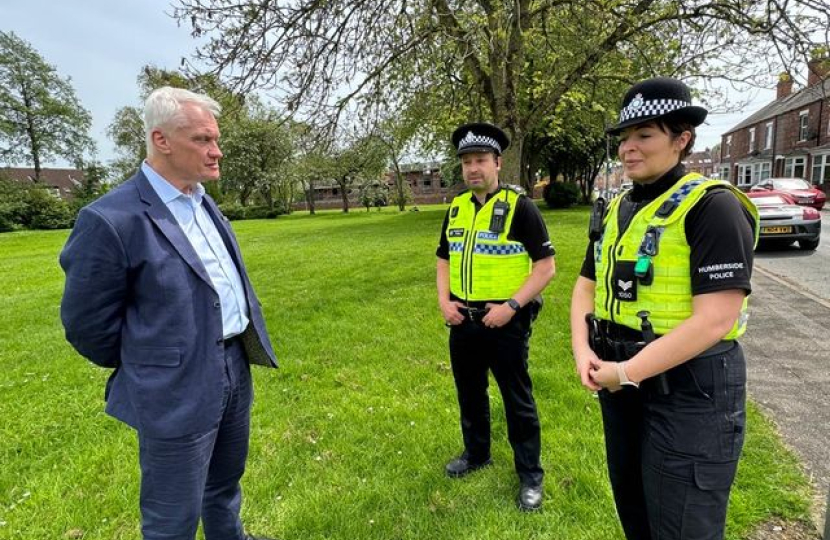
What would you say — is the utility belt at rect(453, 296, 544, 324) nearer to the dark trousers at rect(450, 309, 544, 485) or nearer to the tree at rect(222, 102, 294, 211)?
the dark trousers at rect(450, 309, 544, 485)

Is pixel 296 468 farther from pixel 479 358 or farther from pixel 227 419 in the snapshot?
pixel 479 358

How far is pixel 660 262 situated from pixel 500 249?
4.15ft

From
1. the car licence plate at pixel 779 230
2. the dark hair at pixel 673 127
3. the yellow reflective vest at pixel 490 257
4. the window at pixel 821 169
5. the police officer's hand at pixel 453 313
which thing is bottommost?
the car licence plate at pixel 779 230

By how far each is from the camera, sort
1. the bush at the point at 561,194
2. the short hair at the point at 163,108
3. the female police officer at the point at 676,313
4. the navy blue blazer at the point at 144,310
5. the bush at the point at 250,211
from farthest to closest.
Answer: the bush at the point at 250,211 → the bush at the point at 561,194 → the short hair at the point at 163,108 → the navy blue blazer at the point at 144,310 → the female police officer at the point at 676,313

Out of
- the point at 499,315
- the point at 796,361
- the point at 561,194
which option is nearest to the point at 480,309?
the point at 499,315

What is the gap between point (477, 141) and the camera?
2865 mm

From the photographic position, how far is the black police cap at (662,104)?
1666 mm

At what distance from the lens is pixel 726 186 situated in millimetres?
1592

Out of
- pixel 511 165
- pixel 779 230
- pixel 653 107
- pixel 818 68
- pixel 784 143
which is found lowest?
pixel 779 230

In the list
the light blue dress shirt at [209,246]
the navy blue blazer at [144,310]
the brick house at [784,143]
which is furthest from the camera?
the brick house at [784,143]

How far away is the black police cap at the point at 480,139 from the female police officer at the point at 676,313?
1.08 m

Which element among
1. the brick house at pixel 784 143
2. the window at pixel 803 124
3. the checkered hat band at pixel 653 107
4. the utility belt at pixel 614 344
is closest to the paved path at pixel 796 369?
the utility belt at pixel 614 344

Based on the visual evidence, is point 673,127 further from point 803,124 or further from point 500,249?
point 803,124

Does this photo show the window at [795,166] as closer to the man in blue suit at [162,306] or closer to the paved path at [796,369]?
the paved path at [796,369]
